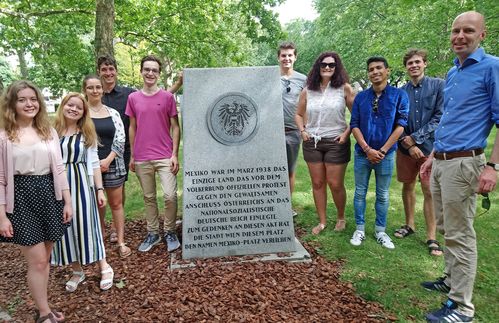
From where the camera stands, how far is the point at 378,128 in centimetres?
422

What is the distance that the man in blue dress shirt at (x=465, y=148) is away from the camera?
2.80 metres

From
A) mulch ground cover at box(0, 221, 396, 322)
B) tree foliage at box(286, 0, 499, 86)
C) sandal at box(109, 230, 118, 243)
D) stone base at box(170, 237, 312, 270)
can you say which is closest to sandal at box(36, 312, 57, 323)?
mulch ground cover at box(0, 221, 396, 322)

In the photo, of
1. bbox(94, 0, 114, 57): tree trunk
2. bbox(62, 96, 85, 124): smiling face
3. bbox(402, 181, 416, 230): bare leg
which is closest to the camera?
bbox(62, 96, 85, 124): smiling face

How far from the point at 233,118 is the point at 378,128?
166cm

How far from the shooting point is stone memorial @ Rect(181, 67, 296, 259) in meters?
4.17

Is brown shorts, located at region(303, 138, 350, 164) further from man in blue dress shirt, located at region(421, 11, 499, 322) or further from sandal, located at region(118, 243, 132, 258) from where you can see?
sandal, located at region(118, 243, 132, 258)

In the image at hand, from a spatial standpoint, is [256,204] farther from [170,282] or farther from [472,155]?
[472,155]

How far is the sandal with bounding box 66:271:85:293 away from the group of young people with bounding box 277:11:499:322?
279 cm

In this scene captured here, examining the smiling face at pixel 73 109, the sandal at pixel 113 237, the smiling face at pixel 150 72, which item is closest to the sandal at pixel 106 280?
the sandal at pixel 113 237

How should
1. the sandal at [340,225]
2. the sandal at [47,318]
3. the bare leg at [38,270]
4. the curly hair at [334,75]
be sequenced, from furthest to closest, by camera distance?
the sandal at [340,225], the curly hair at [334,75], the sandal at [47,318], the bare leg at [38,270]

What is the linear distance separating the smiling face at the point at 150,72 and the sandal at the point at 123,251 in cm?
191

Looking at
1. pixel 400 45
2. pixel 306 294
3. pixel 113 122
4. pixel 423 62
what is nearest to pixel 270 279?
pixel 306 294

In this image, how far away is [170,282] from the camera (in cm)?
366

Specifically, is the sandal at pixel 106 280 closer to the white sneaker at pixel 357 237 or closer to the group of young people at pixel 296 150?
the group of young people at pixel 296 150
